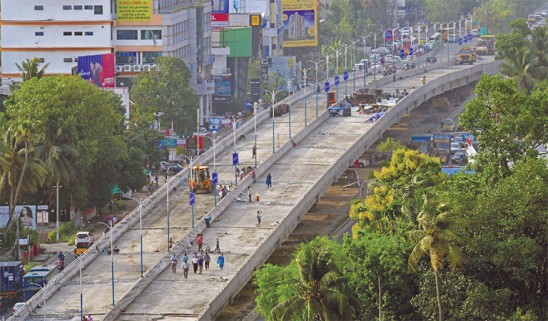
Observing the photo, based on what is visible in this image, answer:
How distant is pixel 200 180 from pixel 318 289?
202ft

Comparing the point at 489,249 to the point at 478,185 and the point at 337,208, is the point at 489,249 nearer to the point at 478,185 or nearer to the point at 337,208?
the point at 478,185

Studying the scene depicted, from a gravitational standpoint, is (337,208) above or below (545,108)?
below

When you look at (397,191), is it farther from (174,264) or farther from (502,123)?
(174,264)

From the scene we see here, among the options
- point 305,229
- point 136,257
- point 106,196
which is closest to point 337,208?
point 305,229

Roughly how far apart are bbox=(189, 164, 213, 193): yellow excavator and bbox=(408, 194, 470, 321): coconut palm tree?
57169mm

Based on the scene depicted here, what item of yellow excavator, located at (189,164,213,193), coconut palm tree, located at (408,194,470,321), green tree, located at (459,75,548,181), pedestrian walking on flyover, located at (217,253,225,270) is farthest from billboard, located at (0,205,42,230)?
coconut palm tree, located at (408,194,470,321)

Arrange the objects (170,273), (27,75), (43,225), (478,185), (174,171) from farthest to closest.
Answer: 1. (174,171)
2. (27,75)
3. (43,225)
4. (170,273)
5. (478,185)

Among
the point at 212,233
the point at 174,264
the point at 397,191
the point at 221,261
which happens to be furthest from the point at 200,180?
the point at 397,191

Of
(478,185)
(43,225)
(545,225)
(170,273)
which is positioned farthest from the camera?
(43,225)

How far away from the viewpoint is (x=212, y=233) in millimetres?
145375

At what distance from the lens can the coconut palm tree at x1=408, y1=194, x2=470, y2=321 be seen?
103938 millimetres

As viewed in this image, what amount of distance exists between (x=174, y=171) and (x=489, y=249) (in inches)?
3250

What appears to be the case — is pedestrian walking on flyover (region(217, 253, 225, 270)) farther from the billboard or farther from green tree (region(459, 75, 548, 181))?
the billboard

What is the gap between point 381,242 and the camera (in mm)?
112562
